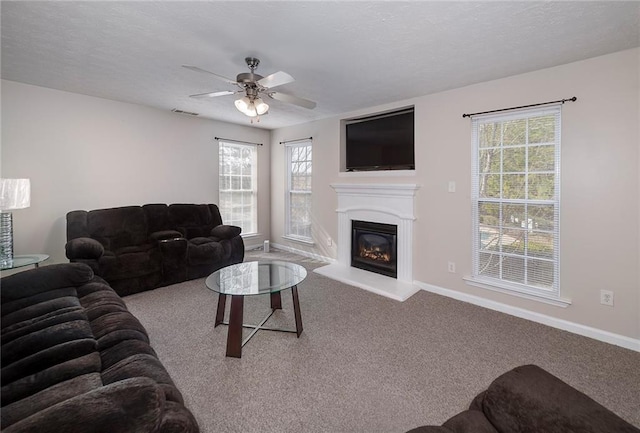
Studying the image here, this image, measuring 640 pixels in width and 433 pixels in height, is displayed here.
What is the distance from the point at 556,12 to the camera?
1895 mm

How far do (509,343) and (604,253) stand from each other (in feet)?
3.91

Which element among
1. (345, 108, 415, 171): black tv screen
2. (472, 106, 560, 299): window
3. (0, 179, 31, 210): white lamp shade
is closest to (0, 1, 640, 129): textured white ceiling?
(472, 106, 560, 299): window

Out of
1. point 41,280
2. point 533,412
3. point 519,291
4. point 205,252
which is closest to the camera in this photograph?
point 533,412

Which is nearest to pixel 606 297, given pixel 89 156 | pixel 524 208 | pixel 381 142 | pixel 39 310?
pixel 524 208

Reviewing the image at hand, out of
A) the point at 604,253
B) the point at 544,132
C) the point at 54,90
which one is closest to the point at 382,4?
the point at 544,132

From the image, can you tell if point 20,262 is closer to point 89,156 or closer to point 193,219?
point 89,156

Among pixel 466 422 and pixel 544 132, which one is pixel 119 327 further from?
pixel 544 132

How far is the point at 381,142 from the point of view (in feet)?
13.6

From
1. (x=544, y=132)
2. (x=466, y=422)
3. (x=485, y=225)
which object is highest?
(x=544, y=132)

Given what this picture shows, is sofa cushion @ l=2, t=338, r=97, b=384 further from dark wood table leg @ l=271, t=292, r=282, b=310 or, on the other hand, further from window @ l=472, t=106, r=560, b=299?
window @ l=472, t=106, r=560, b=299

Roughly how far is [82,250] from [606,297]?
17.0 feet

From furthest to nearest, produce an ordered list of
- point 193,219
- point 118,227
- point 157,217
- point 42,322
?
point 193,219, point 157,217, point 118,227, point 42,322

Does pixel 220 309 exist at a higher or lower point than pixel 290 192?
lower

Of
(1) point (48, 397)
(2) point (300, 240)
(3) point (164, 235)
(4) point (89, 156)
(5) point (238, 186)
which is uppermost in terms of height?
(4) point (89, 156)
